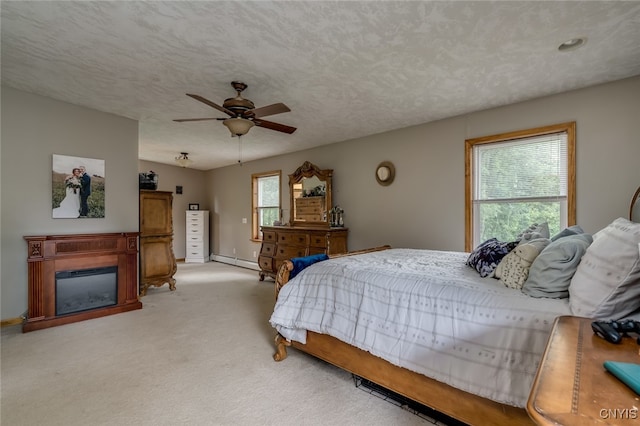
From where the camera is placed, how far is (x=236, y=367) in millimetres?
2418

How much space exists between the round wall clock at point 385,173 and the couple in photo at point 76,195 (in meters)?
3.94

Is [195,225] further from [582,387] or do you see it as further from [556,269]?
[582,387]

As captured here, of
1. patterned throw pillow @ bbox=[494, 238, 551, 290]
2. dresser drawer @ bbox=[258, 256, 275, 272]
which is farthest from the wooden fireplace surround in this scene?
patterned throw pillow @ bbox=[494, 238, 551, 290]

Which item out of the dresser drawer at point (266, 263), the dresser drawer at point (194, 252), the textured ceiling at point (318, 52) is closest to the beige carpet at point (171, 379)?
the dresser drawer at point (266, 263)

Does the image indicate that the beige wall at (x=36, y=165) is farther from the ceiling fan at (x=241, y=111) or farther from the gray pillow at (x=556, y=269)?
the gray pillow at (x=556, y=269)

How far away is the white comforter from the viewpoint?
4.69 feet

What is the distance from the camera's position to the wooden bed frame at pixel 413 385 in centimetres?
150

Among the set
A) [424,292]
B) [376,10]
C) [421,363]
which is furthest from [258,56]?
[421,363]

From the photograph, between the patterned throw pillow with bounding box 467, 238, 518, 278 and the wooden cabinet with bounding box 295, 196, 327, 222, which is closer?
the patterned throw pillow with bounding box 467, 238, 518, 278

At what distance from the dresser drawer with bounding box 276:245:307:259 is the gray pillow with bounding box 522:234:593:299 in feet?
11.9

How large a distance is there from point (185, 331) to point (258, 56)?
282cm

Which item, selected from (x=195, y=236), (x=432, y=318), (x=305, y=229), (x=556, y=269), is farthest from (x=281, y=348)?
(x=195, y=236)

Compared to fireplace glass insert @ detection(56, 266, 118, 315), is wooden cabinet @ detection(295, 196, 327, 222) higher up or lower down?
higher up

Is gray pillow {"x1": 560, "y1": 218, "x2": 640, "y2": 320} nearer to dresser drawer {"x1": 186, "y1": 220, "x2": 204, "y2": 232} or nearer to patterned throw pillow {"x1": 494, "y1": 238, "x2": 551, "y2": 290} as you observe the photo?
patterned throw pillow {"x1": 494, "y1": 238, "x2": 551, "y2": 290}
